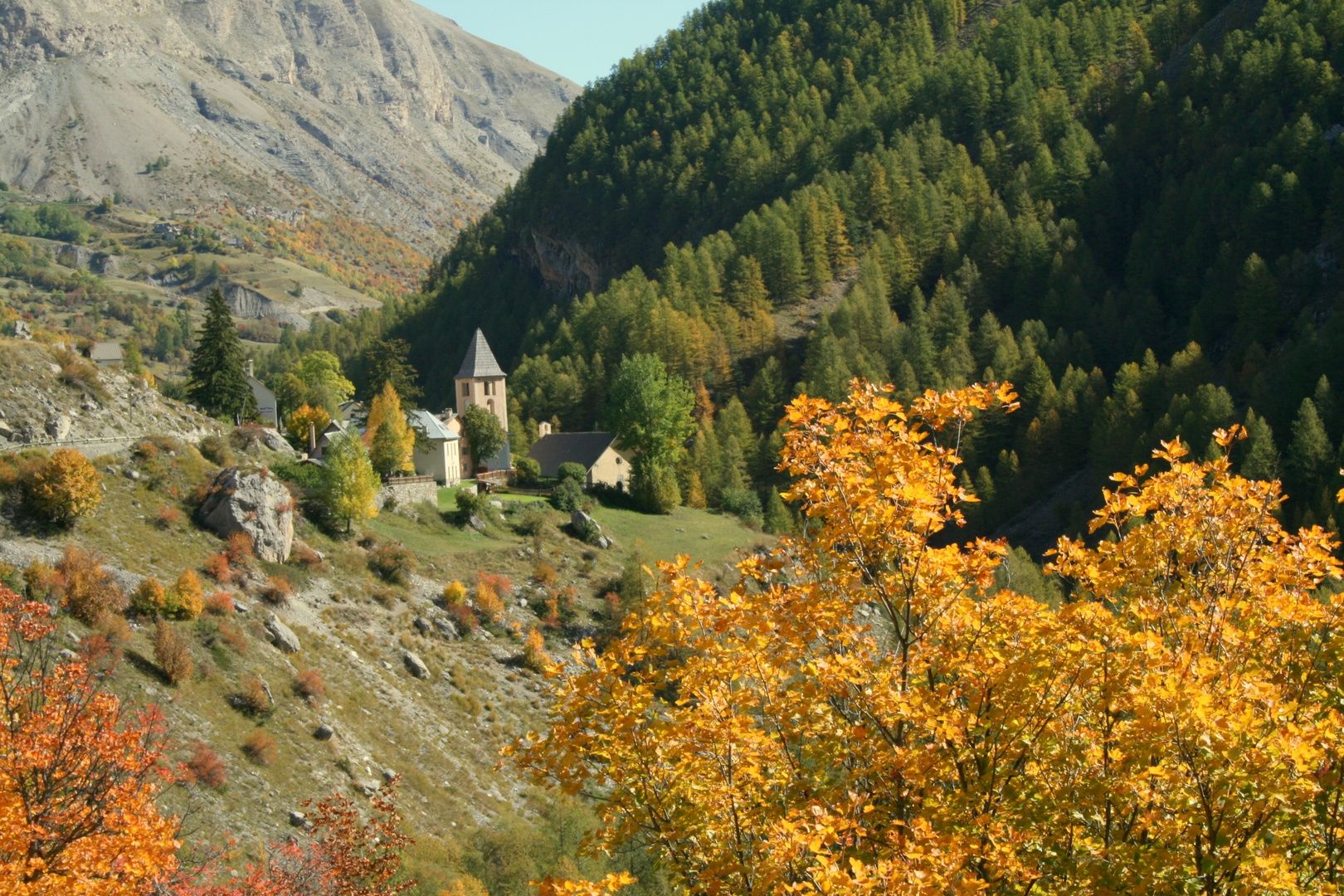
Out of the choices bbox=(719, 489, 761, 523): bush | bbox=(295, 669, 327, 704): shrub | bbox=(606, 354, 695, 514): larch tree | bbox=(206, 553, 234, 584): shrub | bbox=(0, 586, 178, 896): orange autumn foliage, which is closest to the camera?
bbox=(0, 586, 178, 896): orange autumn foliage

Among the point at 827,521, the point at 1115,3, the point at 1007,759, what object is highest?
the point at 1115,3

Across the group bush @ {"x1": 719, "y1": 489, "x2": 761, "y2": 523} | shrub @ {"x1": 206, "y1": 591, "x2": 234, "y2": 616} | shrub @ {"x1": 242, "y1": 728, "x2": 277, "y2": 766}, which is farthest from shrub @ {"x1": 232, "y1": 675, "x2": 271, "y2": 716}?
bush @ {"x1": 719, "y1": 489, "x2": 761, "y2": 523}

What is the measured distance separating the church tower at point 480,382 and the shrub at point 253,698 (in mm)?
49364

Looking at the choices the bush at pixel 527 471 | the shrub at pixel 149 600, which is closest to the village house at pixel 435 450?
the bush at pixel 527 471

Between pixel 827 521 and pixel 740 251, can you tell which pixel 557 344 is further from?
pixel 827 521

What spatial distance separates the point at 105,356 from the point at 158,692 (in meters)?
73.8

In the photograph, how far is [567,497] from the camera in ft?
199

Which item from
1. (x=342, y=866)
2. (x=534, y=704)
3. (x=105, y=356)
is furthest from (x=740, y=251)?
(x=342, y=866)

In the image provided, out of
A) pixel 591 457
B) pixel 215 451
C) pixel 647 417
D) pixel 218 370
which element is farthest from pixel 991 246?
pixel 215 451

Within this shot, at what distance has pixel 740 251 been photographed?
111750 millimetres

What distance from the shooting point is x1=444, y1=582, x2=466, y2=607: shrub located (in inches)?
1764

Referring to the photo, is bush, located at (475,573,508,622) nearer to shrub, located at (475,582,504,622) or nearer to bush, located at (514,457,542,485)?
shrub, located at (475,582,504,622)

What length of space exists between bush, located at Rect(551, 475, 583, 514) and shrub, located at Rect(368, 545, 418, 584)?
54.1ft

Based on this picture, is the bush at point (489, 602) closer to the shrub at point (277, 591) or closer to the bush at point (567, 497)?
the shrub at point (277, 591)
